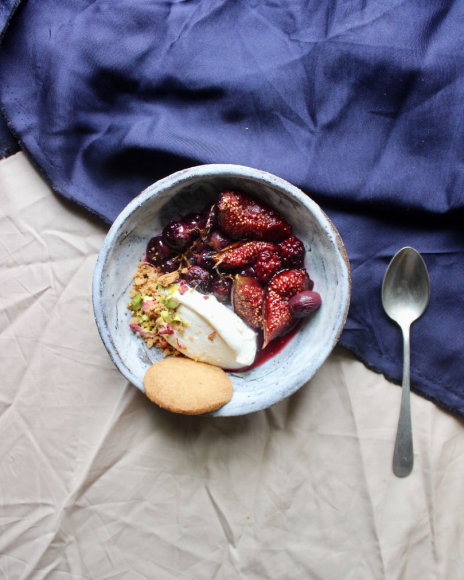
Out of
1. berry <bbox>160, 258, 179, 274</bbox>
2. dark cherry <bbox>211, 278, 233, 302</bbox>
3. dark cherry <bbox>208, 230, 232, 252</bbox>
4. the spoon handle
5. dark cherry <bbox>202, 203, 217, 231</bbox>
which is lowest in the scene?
the spoon handle

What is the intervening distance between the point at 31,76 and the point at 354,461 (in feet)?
5.44

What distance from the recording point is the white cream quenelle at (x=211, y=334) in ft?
4.94

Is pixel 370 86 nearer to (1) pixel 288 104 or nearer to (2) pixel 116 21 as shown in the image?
(1) pixel 288 104

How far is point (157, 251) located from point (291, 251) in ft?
1.39

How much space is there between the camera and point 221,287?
5.11 ft

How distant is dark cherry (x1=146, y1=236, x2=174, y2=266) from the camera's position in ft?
5.17

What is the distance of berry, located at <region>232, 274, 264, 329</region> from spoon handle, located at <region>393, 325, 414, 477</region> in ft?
1.52

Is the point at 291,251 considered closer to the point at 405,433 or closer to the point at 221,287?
the point at 221,287

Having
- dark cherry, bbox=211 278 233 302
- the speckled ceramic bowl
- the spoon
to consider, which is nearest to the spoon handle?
the spoon

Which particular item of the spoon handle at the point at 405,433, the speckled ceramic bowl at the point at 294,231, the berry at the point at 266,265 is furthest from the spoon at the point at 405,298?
the berry at the point at 266,265

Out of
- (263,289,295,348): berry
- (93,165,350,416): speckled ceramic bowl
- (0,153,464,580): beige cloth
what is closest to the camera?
(93,165,350,416): speckled ceramic bowl

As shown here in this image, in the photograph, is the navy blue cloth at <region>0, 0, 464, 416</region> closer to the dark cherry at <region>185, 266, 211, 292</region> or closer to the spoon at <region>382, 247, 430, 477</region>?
the spoon at <region>382, 247, 430, 477</region>

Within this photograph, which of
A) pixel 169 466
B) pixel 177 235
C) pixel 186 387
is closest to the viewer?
pixel 186 387

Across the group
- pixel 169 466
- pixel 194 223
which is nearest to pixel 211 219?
pixel 194 223
